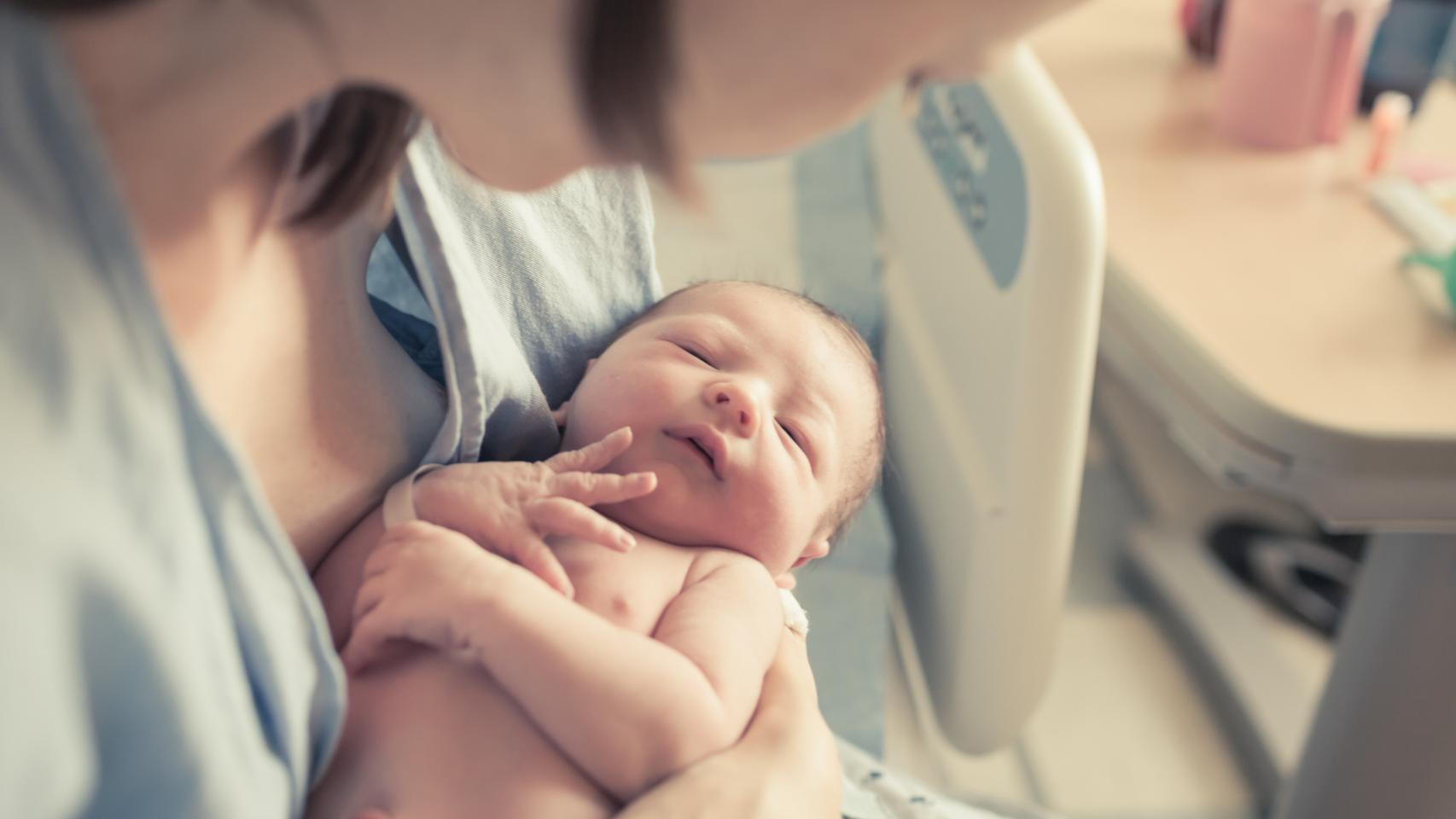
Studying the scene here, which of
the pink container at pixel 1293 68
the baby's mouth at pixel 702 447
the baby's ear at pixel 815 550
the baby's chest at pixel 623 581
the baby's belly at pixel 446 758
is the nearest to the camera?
the baby's belly at pixel 446 758

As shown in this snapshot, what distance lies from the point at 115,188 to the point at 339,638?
1.13ft

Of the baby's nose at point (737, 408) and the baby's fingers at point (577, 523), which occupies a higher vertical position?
the baby's fingers at point (577, 523)

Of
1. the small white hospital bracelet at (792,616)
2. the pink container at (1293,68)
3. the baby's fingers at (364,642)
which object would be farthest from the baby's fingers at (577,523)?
the pink container at (1293,68)

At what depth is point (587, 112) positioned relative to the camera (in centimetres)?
42

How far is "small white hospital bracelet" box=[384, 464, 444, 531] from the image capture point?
67 centimetres

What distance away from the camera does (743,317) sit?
896 millimetres

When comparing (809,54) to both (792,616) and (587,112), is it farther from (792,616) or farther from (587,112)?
(792,616)

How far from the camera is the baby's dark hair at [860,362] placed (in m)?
0.93

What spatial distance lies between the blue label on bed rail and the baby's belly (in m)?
0.56

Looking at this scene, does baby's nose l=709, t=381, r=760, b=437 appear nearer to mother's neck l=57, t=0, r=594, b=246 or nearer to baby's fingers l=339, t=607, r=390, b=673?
baby's fingers l=339, t=607, r=390, b=673

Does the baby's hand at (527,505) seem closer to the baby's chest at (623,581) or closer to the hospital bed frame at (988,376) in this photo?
the baby's chest at (623,581)

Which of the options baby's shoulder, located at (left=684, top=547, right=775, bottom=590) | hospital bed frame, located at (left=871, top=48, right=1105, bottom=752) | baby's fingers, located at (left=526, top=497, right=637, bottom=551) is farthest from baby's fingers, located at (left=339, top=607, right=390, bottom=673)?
hospital bed frame, located at (left=871, top=48, right=1105, bottom=752)

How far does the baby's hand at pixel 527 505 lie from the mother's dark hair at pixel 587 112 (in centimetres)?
22

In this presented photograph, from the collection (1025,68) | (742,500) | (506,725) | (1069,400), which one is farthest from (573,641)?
(1025,68)
